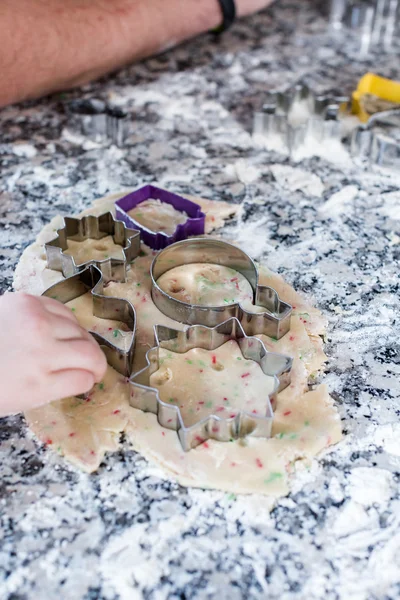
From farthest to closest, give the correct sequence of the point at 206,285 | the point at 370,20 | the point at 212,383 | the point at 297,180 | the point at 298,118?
1. the point at 370,20
2. the point at 298,118
3. the point at 297,180
4. the point at 206,285
5. the point at 212,383

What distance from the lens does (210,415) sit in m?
0.83

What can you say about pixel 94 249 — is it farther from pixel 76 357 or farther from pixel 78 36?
pixel 78 36

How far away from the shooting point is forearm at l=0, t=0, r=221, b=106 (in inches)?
56.8

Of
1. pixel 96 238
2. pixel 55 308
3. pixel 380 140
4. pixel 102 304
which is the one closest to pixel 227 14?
pixel 380 140

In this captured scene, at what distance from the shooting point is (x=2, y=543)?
28.8 inches

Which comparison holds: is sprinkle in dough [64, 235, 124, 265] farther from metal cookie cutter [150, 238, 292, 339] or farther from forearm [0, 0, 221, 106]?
forearm [0, 0, 221, 106]

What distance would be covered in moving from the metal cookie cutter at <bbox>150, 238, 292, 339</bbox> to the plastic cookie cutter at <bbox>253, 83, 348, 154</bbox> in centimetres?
44

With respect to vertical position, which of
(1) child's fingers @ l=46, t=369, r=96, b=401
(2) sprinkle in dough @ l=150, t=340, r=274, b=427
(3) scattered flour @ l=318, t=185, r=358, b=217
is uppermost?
(1) child's fingers @ l=46, t=369, r=96, b=401

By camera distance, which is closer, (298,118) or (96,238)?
(96,238)

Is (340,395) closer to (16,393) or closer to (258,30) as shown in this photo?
→ (16,393)

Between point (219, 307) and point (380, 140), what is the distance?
664 millimetres

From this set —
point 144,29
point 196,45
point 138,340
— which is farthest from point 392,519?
point 196,45

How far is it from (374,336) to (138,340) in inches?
14.5

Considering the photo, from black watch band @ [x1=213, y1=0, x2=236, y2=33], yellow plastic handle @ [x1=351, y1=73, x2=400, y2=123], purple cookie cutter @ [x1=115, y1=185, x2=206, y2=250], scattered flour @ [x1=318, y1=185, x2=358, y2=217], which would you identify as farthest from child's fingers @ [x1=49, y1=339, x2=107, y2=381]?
black watch band @ [x1=213, y1=0, x2=236, y2=33]
